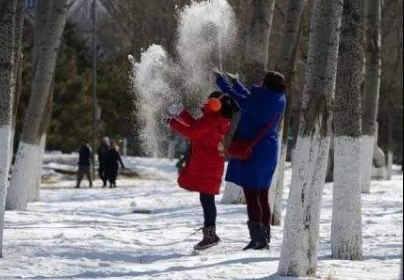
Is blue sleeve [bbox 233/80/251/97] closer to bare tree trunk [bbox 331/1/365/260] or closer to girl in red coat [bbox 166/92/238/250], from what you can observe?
girl in red coat [bbox 166/92/238/250]

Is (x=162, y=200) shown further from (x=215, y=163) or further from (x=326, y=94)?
(x=326, y=94)

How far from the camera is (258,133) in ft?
27.0

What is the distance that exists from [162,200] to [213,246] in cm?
927

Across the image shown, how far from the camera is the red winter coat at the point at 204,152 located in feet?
27.5

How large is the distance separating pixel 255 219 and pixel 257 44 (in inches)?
277

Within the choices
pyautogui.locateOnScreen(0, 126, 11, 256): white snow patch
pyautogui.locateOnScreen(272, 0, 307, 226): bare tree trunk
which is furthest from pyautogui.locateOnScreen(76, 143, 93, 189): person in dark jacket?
pyautogui.locateOnScreen(0, 126, 11, 256): white snow patch

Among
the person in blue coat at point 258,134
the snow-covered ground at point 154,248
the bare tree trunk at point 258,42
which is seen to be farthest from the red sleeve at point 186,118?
the bare tree trunk at point 258,42

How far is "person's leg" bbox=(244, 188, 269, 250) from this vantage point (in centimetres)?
840

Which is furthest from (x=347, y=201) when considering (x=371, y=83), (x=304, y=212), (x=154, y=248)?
(x=371, y=83)

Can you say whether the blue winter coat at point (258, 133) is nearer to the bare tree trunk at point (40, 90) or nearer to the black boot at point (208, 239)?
the black boot at point (208, 239)

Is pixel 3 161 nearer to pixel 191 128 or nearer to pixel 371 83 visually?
pixel 191 128

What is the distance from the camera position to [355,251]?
27.1 ft

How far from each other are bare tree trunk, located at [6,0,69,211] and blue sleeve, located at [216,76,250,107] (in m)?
5.91

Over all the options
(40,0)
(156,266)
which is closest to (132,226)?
(156,266)
